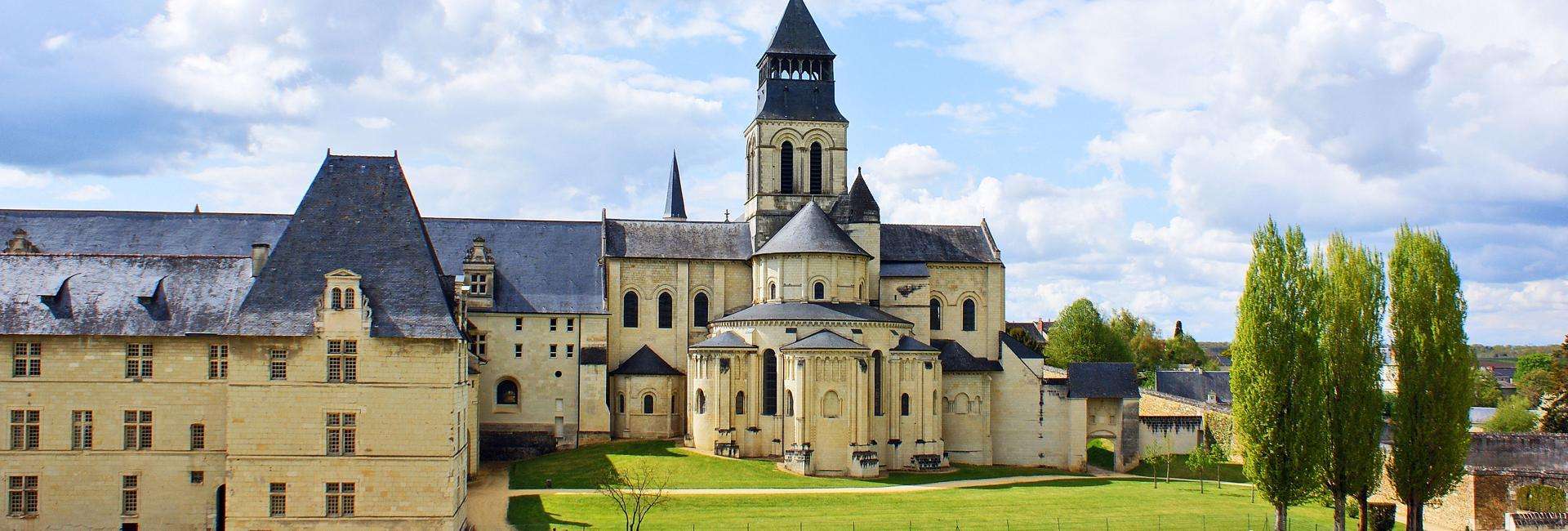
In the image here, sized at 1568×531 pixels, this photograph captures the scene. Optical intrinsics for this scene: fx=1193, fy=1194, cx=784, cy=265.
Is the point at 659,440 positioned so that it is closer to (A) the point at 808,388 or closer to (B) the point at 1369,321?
(A) the point at 808,388

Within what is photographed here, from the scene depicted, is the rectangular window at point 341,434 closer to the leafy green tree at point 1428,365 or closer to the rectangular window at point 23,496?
the rectangular window at point 23,496

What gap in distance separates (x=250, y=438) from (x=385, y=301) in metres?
5.68

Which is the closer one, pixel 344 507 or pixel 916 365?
pixel 344 507

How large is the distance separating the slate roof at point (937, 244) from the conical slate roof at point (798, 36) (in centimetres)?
1152

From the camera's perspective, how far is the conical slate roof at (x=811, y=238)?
61438 millimetres

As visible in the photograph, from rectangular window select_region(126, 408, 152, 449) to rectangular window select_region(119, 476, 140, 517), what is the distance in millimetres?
1035

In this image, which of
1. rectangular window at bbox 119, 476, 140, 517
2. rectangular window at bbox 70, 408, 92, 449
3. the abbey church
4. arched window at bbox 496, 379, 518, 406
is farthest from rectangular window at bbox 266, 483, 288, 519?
arched window at bbox 496, 379, 518, 406

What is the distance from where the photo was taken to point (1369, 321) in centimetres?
4034

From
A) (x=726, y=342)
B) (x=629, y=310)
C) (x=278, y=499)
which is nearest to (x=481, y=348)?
(x=629, y=310)

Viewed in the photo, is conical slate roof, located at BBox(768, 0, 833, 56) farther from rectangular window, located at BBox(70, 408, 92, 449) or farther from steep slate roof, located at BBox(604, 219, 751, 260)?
rectangular window, located at BBox(70, 408, 92, 449)

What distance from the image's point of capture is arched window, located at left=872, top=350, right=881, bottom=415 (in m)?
59.1

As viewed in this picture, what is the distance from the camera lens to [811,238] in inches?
2434

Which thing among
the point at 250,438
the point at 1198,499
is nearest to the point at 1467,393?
the point at 1198,499

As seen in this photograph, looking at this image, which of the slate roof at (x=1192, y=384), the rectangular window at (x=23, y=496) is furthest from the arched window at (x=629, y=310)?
the slate roof at (x=1192, y=384)
